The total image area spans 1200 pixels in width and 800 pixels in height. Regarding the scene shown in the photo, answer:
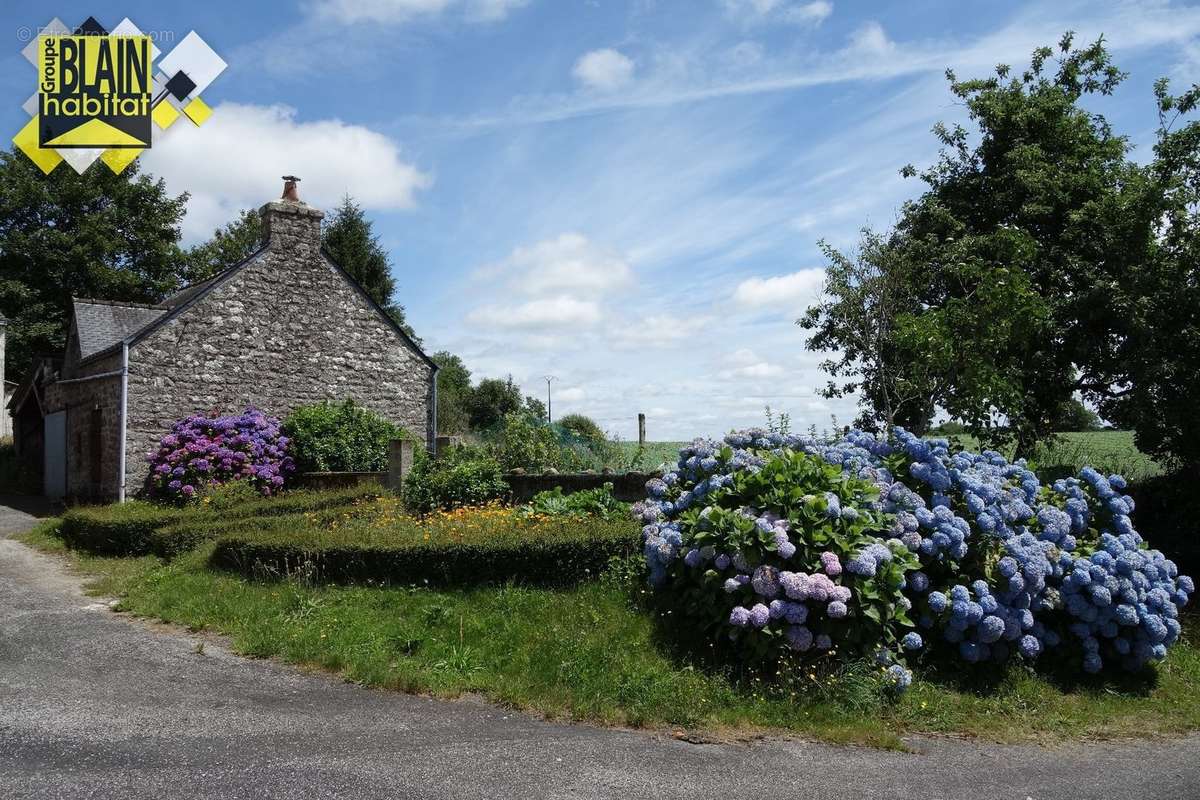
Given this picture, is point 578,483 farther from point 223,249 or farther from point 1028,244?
point 223,249

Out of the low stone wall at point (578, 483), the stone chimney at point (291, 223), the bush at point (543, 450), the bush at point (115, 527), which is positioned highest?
the stone chimney at point (291, 223)

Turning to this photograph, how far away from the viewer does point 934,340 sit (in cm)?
Answer: 1153

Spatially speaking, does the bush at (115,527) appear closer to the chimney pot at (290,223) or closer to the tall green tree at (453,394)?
the chimney pot at (290,223)

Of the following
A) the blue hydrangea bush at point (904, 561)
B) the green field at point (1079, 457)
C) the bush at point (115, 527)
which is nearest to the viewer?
the blue hydrangea bush at point (904, 561)

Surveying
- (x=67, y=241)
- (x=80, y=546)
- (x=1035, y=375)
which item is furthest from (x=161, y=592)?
(x=67, y=241)

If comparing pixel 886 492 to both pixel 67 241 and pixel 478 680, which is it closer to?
pixel 478 680

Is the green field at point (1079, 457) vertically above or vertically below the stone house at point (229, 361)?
below

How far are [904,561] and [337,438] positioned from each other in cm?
1285

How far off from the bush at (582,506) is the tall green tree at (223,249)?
2802 centimetres

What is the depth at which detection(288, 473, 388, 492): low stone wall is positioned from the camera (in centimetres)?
1450

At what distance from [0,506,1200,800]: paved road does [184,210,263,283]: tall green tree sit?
31440 mm

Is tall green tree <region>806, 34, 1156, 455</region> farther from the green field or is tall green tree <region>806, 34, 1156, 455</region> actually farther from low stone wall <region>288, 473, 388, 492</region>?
low stone wall <region>288, 473, 388, 492</region>

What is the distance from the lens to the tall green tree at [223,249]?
3500 centimetres

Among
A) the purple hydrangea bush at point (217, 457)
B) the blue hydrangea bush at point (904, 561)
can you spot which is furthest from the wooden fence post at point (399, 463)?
the blue hydrangea bush at point (904, 561)
